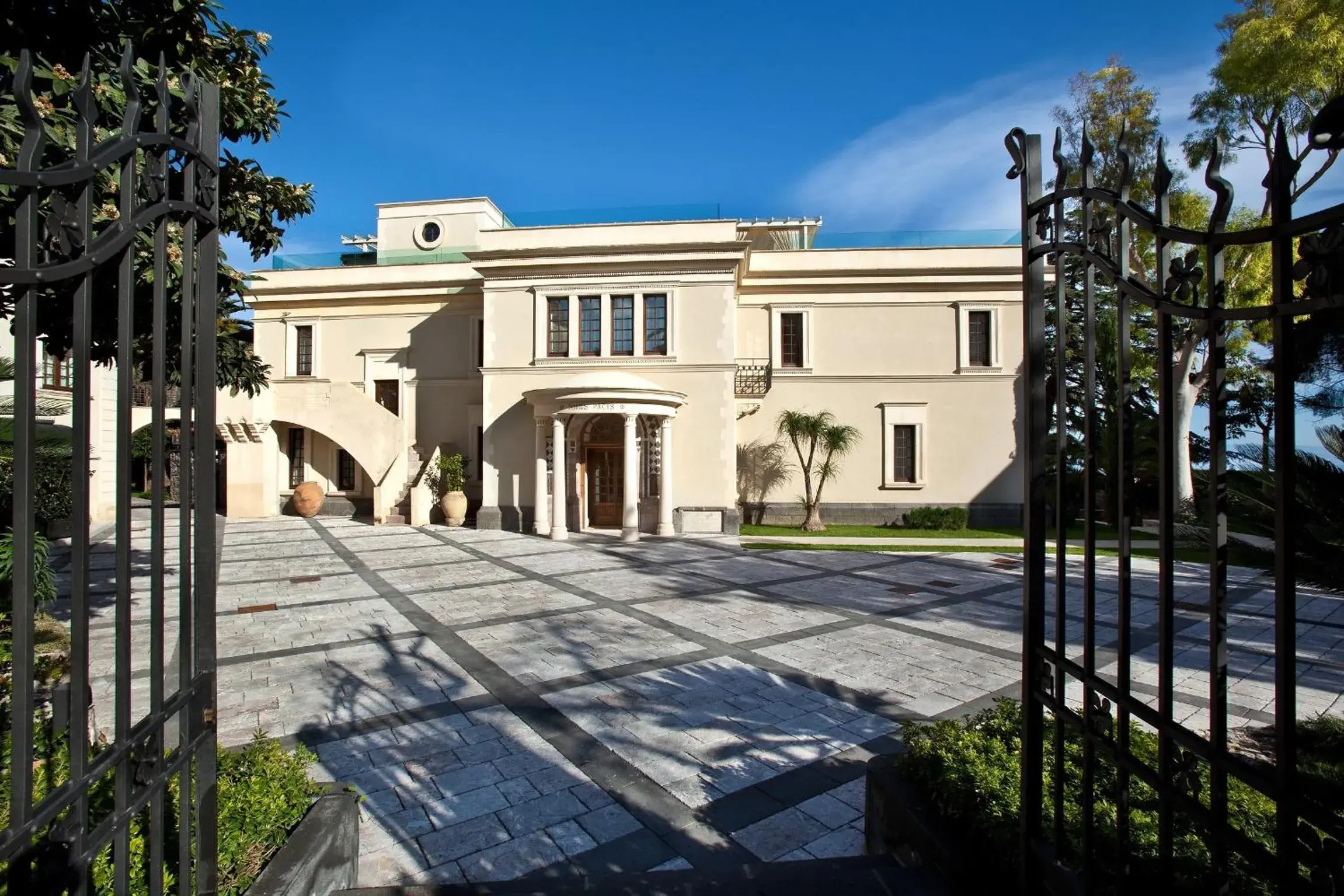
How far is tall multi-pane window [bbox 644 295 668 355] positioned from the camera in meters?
18.7

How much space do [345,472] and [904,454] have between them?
18.1 meters

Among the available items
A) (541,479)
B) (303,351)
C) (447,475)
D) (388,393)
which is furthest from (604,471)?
(303,351)

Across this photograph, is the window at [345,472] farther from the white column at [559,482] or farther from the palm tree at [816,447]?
the palm tree at [816,447]

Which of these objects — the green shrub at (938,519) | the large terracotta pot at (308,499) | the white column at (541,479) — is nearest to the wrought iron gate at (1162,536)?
the white column at (541,479)

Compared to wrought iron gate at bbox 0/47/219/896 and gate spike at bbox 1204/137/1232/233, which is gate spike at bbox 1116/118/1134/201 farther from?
wrought iron gate at bbox 0/47/219/896

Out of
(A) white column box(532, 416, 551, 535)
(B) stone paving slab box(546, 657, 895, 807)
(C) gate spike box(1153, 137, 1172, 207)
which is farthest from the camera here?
(A) white column box(532, 416, 551, 535)

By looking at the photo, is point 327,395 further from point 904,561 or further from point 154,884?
point 154,884

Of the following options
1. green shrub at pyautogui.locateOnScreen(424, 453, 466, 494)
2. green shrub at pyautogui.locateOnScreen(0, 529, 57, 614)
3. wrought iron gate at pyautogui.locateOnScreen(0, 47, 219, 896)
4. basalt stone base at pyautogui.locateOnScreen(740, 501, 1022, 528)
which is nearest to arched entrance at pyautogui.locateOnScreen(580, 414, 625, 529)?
green shrub at pyautogui.locateOnScreen(424, 453, 466, 494)

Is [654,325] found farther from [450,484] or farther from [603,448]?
[450,484]

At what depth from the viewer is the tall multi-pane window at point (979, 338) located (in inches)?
827

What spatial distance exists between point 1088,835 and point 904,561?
1255 cm

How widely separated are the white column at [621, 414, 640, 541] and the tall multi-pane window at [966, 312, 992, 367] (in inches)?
428

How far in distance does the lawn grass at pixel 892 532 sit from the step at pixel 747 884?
50.5 feet

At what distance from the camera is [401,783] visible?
14.7 ft
